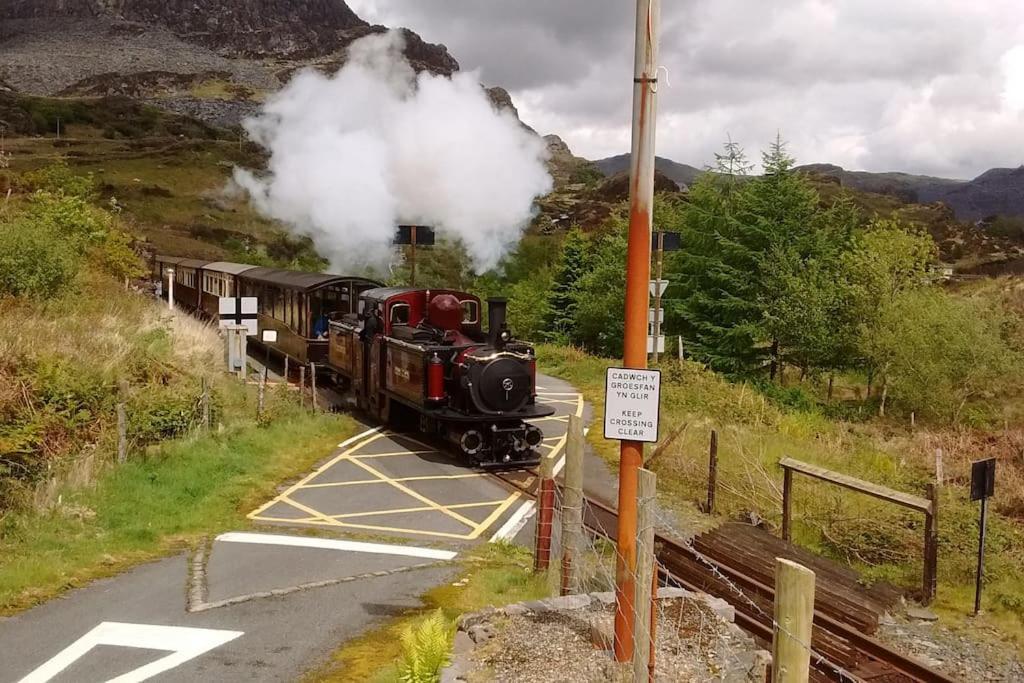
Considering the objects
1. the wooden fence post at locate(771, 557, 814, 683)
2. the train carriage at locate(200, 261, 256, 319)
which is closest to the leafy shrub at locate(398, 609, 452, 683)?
the wooden fence post at locate(771, 557, 814, 683)

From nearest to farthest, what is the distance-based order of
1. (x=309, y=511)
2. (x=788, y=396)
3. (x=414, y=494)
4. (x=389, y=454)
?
(x=309, y=511)
(x=414, y=494)
(x=389, y=454)
(x=788, y=396)

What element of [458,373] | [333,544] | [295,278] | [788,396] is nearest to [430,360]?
[458,373]

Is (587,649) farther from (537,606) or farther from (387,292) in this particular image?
(387,292)

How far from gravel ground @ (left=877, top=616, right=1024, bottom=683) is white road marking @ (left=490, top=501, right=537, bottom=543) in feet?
14.2

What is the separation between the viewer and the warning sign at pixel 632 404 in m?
5.33

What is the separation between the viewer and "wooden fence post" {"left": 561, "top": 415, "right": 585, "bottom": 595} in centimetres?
717

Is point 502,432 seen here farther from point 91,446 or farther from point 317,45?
point 317,45

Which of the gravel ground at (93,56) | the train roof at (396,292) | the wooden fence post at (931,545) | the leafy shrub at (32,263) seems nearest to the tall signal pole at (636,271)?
the wooden fence post at (931,545)

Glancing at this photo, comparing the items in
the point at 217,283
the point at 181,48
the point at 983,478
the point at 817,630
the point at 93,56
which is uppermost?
the point at 181,48

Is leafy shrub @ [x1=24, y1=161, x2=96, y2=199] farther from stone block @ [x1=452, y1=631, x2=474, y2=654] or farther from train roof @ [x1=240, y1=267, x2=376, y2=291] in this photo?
stone block @ [x1=452, y1=631, x2=474, y2=654]

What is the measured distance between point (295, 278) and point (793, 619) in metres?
20.6

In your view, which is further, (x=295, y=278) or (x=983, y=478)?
(x=295, y=278)

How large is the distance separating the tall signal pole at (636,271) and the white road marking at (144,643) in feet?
12.0

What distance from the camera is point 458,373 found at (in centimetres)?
1386
